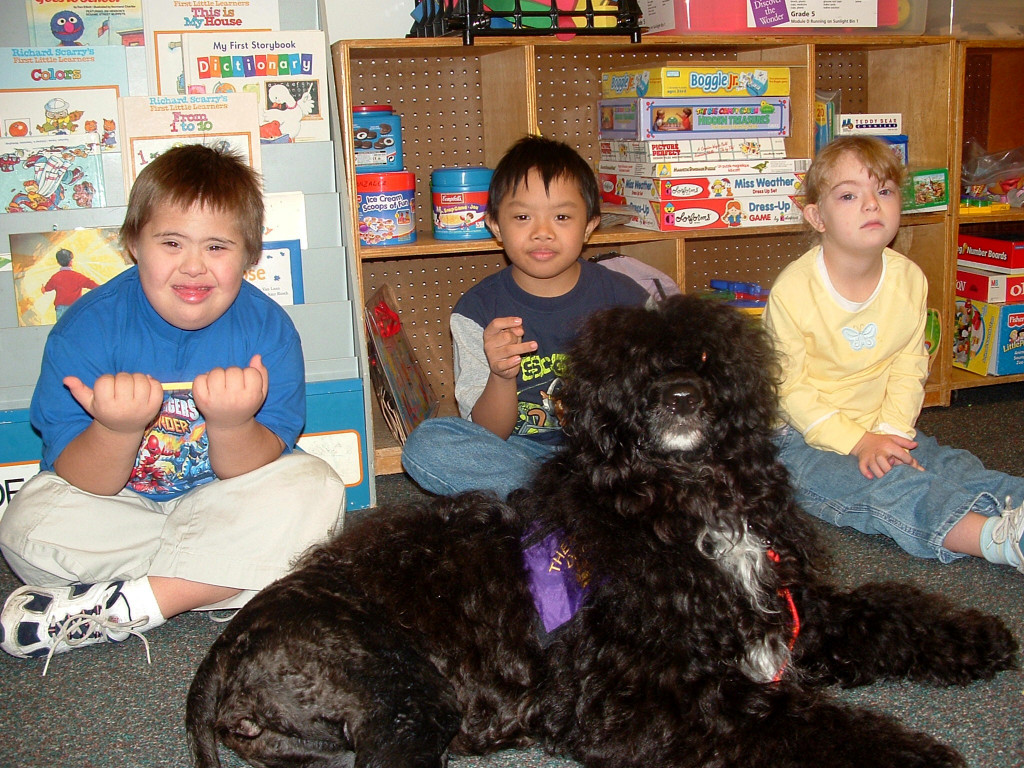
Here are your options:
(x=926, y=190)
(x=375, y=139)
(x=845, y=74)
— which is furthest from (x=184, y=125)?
(x=845, y=74)

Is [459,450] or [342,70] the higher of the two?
[342,70]

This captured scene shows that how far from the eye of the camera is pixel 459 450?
2.21 meters

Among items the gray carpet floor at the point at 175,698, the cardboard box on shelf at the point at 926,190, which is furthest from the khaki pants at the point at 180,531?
the cardboard box on shelf at the point at 926,190

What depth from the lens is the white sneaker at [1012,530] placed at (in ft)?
6.36

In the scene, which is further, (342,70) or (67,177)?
(342,70)

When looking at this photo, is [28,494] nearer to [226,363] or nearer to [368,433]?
[226,363]

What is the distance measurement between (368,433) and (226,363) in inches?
23.5

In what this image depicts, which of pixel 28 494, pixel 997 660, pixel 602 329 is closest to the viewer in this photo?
pixel 602 329

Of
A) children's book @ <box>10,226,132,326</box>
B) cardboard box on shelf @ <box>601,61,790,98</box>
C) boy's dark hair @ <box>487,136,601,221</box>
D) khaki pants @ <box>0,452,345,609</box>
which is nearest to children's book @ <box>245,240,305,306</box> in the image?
children's book @ <box>10,226,132,326</box>

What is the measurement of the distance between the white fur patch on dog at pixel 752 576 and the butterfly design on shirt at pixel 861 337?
110 cm

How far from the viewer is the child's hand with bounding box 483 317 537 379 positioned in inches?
74.9

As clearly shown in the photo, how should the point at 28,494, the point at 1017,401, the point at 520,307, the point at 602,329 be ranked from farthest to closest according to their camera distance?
the point at 1017,401
the point at 520,307
the point at 28,494
the point at 602,329

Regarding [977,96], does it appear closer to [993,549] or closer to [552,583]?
[993,549]

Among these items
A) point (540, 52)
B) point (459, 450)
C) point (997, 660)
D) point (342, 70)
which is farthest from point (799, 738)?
point (540, 52)
